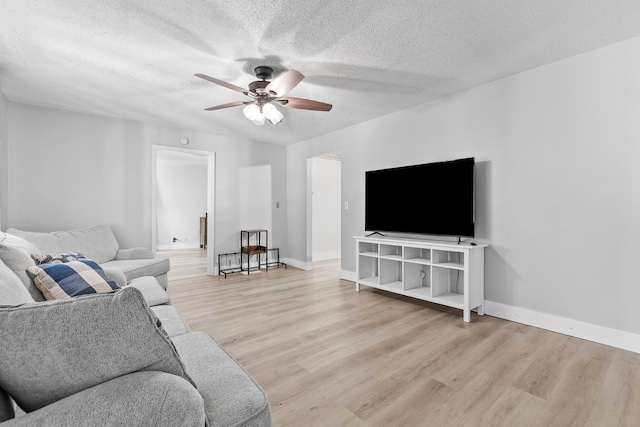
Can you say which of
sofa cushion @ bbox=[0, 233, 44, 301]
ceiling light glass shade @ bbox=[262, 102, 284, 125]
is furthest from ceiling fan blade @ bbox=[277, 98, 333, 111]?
sofa cushion @ bbox=[0, 233, 44, 301]

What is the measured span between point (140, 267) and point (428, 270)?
3.31m

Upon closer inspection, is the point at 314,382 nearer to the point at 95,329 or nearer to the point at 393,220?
the point at 95,329

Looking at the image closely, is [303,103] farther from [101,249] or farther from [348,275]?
[101,249]

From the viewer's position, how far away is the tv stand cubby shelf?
300cm

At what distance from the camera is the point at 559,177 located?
2713mm

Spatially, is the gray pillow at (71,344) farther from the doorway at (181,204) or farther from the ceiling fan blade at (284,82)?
the doorway at (181,204)

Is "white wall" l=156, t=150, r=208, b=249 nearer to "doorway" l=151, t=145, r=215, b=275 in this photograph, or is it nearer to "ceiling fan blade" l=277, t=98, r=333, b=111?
"doorway" l=151, t=145, r=215, b=275

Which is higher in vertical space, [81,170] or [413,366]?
[81,170]

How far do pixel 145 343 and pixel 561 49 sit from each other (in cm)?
344

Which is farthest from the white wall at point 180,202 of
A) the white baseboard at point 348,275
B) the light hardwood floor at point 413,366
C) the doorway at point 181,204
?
the light hardwood floor at point 413,366

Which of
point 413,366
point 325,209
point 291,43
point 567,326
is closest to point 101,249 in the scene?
point 291,43

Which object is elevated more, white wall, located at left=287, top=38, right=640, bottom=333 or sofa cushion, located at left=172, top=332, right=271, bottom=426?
white wall, located at left=287, top=38, right=640, bottom=333

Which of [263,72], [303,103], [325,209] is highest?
[263,72]

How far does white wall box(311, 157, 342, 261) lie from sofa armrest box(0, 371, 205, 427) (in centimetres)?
576
